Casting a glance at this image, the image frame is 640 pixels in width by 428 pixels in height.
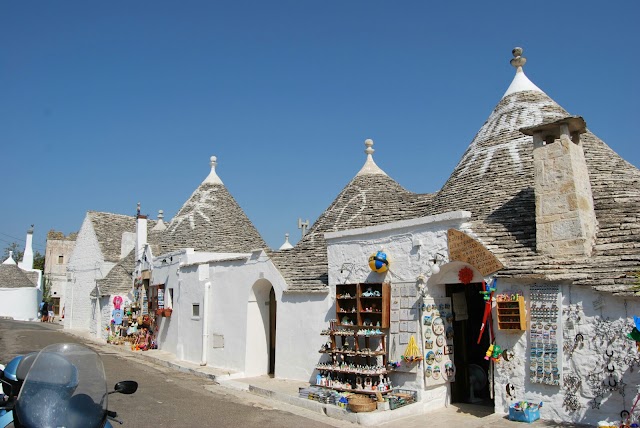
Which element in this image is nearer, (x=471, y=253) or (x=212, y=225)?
(x=471, y=253)

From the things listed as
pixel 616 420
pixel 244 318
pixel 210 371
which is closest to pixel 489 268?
pixel 616 420

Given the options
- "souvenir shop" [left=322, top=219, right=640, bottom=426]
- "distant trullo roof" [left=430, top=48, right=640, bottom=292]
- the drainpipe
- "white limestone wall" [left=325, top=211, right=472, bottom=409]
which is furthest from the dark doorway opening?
"distant trullo roof" [left=430, top=48, right=640, bottom=292]

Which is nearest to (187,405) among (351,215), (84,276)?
(351,215)

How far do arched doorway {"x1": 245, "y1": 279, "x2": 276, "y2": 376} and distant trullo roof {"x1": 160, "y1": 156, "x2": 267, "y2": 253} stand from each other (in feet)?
17.8

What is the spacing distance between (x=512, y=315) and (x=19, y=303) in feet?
127

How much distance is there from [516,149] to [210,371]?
29.5 ft

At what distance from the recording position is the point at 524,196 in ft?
32.0

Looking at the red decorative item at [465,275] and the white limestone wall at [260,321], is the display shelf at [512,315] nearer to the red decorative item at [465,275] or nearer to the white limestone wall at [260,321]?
the red decorative item at [465,275]

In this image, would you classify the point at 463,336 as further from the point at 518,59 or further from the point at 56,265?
the point at 56,265

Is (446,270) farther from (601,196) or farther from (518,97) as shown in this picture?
(518,97)

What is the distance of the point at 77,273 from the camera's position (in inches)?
1160

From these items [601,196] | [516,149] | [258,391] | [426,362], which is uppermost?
[516,149]

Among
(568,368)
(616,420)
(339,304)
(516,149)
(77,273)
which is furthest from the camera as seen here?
(77,273)

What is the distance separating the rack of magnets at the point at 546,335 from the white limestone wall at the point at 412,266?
121 centimetres
